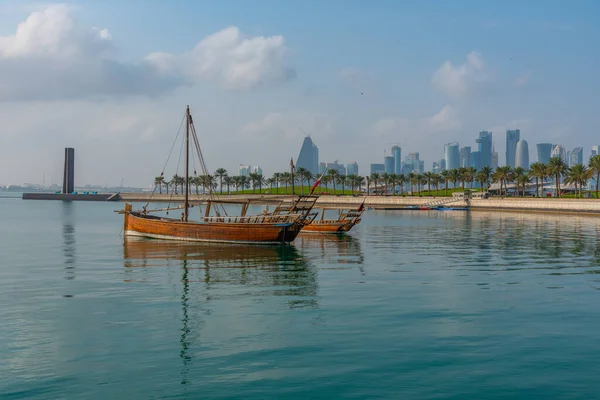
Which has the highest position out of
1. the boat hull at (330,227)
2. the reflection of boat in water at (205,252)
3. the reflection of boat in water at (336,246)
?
the boat hull at (330,227)

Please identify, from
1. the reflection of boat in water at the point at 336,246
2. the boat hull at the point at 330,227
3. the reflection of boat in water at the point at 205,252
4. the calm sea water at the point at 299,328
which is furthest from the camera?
the boat hull at the point at 330,227

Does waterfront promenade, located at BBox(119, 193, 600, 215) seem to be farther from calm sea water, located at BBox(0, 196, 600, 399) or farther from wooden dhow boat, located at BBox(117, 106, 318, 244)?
calm sea water, located at BBox(0, 196, 600, 399)

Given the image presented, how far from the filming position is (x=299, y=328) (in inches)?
841

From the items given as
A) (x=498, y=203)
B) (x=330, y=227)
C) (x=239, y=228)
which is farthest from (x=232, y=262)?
(x=498, y=203)

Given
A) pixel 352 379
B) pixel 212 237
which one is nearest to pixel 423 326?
pixel 352 379

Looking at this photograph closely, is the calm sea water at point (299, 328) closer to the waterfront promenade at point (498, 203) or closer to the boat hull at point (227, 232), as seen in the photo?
the boat hull at point (227, 232)

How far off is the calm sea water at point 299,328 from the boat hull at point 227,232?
11.1 meters

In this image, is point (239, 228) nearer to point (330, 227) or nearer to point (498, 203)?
point (330, 227)

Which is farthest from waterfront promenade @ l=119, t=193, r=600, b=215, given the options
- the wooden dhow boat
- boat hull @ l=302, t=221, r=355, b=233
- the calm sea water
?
the calm sea water

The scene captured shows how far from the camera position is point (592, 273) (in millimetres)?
36250

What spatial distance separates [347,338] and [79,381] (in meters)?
8.57

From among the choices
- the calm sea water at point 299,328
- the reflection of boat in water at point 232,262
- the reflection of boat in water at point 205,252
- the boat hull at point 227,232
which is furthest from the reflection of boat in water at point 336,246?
the reflection of boat in water at point 205,252

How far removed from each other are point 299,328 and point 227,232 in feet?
113

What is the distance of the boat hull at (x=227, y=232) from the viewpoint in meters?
54.1
